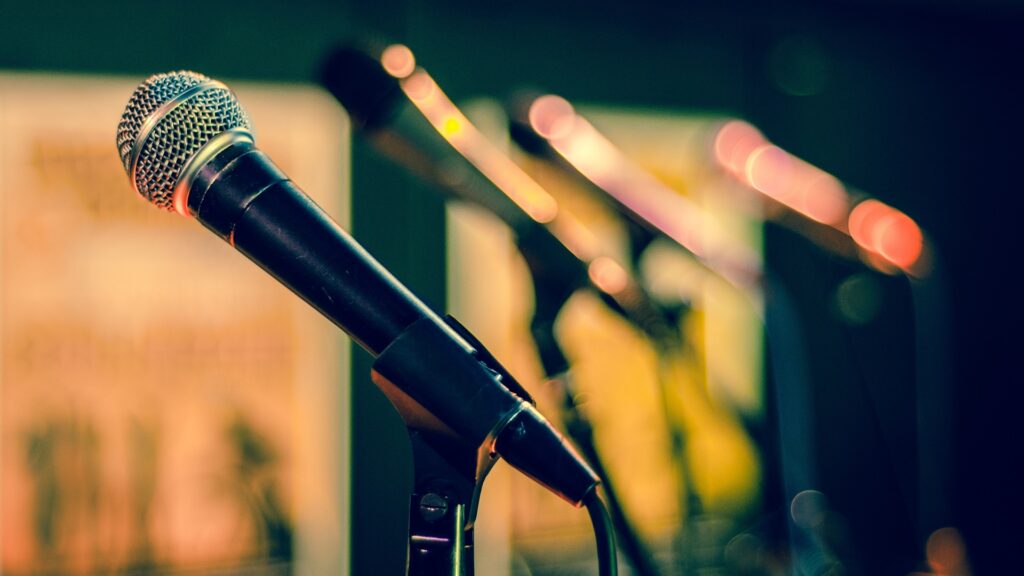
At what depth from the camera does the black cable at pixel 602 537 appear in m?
0.69

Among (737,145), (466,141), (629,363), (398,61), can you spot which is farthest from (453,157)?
(629,363)

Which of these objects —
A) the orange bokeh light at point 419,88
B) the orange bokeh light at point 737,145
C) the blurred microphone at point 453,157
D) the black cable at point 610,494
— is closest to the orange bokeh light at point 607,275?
the blurred microphone at point 453,157

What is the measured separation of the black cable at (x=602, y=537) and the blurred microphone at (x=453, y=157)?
353mm

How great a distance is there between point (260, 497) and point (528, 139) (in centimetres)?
143

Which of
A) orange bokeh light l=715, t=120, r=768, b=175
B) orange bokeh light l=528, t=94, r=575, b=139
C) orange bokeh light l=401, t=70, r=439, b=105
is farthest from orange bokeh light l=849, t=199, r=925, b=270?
orange bokeh light l=401, t=70, r=439, b=105

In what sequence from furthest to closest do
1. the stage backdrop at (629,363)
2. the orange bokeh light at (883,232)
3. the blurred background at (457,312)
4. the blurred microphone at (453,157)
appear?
the stage backdrop at (629,363) < the blurred background at (457,312) < the orange bokeh light at (883,232) < the blurred microphone at (453,157)

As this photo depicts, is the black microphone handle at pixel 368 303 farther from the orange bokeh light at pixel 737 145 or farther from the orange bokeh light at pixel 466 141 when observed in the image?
the orange bokeh light at pixel 737 145

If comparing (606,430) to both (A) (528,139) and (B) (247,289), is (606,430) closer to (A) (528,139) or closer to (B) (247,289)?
(B) (247,289)

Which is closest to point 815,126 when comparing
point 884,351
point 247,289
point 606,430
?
point 884,351

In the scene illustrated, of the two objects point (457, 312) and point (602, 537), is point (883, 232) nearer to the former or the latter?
point (602, 537)

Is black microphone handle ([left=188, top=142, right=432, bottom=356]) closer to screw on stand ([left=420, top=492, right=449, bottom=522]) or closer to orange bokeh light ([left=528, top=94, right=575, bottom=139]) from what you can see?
screw on stand ([left=420, top=492, right=449, bottom=522])

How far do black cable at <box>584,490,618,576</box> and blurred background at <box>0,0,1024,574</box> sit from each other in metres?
0.53

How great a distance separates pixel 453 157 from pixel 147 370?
1.47 meters

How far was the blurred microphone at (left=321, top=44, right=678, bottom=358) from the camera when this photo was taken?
952 millimetres
